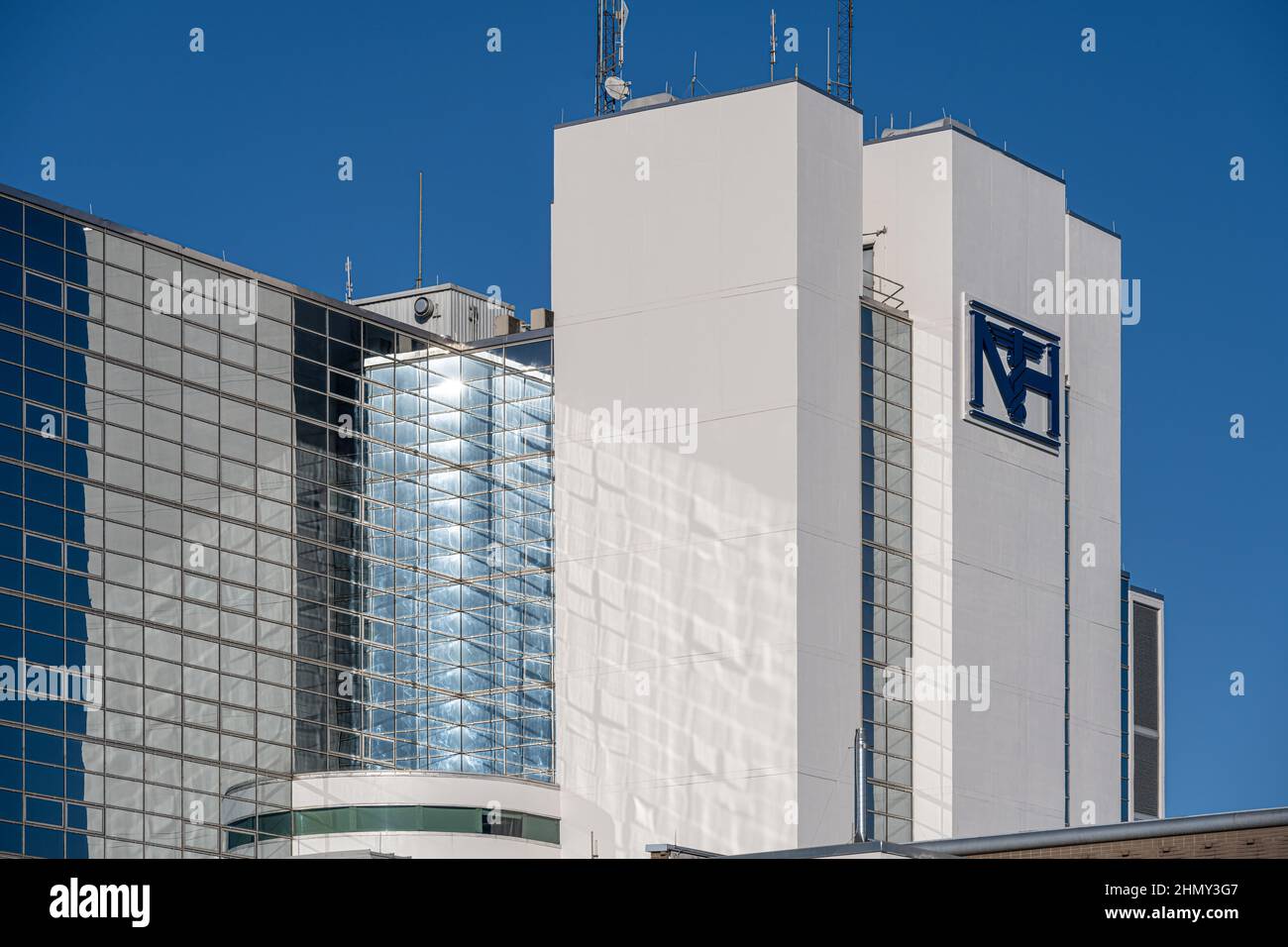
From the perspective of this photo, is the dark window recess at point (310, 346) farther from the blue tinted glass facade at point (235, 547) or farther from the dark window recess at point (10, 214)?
the dark window recess at point (10, 214)

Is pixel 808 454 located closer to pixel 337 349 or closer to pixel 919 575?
pixel 919 575

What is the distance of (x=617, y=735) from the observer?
8575 cm

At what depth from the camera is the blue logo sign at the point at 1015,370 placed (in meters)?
90.9

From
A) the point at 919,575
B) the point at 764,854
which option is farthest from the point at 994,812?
the point at 764,854

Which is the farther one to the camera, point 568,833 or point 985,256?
point 985,256

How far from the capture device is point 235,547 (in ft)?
283

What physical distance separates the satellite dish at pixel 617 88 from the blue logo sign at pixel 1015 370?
50.6 ft

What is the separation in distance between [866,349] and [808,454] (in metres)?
6.50

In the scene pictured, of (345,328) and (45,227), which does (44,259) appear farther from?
(345,328)

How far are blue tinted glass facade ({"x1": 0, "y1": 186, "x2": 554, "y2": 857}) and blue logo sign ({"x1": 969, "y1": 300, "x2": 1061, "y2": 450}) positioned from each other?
15.9 meters

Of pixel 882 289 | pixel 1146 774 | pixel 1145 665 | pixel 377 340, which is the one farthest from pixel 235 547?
pixel 1146 774

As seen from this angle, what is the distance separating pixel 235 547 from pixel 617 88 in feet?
75.3

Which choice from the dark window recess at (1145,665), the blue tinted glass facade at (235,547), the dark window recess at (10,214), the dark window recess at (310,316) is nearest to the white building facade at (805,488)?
the blue tinted glass facade at (235,547)

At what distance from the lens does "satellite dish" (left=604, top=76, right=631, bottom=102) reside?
93625 millimetres
